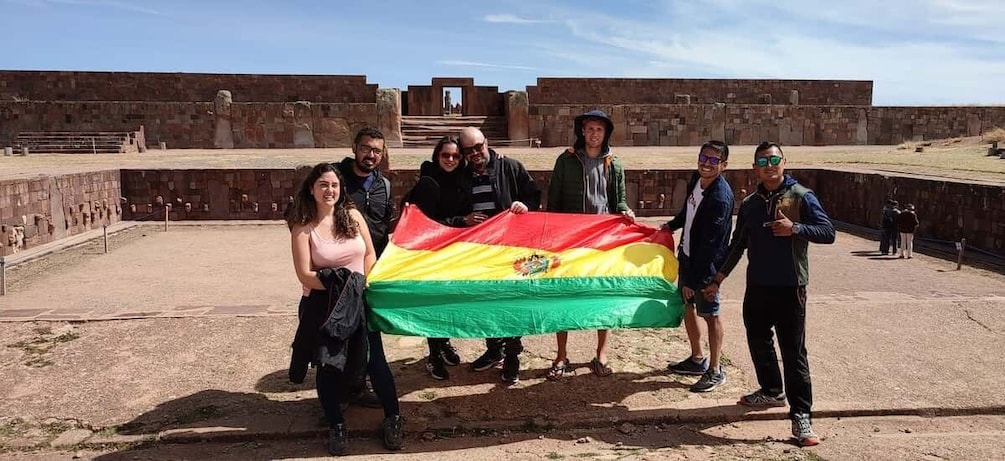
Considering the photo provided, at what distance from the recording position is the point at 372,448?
3.69 metres

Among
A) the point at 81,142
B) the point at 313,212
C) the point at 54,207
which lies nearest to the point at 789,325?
the point at 313,212

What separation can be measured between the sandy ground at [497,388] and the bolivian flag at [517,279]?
1.89 feet

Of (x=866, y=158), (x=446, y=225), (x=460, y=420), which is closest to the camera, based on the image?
(x=460, y=420)

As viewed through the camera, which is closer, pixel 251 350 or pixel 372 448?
pixel 372 448

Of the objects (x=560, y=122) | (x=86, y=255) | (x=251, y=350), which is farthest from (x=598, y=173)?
(x=560, y=122)

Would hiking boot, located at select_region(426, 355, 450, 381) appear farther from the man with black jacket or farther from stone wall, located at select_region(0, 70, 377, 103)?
stone wall, located at select_region(0, 70, 377, 103)

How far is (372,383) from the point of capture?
3742 mm

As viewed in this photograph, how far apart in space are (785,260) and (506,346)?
5.89 feet

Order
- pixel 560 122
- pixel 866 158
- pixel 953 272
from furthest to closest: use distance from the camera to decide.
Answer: pixel 560 122
pixel 866 158
pixel 953 272

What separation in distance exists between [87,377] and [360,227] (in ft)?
7.71

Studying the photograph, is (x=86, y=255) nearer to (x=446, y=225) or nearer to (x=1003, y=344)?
(x=446, y=225)

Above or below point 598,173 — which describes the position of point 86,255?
below

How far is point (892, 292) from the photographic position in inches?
274

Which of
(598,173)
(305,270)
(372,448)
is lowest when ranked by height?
(372,448)
